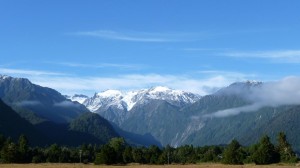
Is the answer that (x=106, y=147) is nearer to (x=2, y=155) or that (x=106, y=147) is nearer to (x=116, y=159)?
(x=116, y=159)

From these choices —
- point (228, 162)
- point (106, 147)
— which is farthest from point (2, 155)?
point (228, 162)

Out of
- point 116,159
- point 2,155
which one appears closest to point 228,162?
point 116,159

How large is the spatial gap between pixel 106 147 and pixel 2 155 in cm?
4289

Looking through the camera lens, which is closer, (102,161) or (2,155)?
(102,161)

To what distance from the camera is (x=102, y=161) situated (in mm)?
175750

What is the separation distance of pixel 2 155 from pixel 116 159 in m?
46.6

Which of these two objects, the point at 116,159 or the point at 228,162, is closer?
the point at 116,159

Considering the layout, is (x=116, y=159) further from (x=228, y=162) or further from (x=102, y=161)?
(x=228, y=162)

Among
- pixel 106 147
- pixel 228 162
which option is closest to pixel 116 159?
pixel 106 147

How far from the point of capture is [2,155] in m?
196

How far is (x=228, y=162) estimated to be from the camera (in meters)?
200

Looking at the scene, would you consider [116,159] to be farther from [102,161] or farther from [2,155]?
[2,155]

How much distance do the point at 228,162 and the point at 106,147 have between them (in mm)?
49482

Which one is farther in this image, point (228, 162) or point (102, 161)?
point (228, 162)
